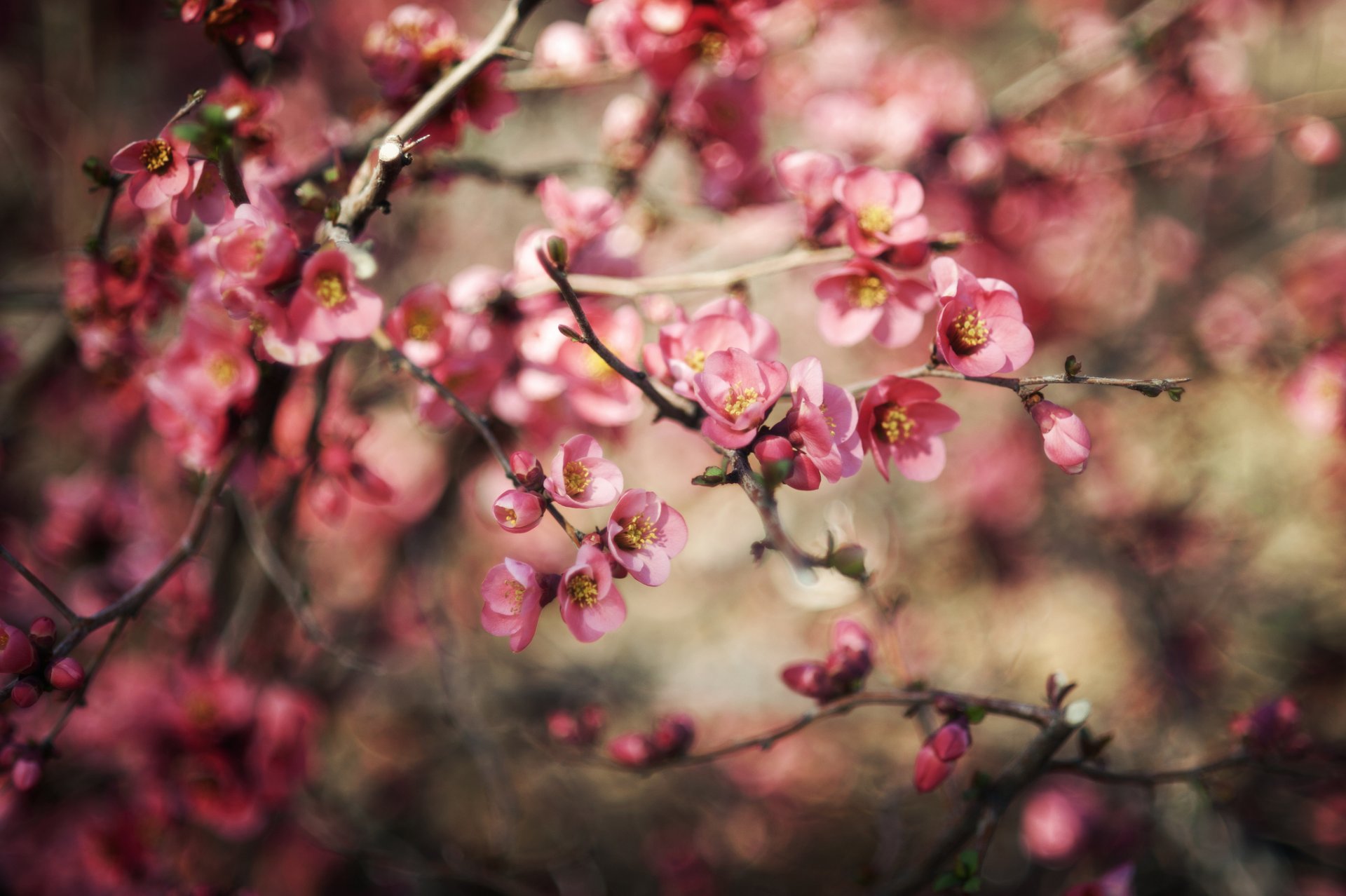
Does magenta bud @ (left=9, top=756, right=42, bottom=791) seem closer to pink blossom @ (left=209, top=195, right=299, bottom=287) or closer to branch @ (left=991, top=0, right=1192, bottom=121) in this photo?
pink blossom @ (left=209, top=195, right=299, bottom=287)

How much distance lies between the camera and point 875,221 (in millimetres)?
952

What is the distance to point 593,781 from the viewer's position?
8.25ft

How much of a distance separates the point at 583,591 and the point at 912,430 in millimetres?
444

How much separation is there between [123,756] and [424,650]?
98cm

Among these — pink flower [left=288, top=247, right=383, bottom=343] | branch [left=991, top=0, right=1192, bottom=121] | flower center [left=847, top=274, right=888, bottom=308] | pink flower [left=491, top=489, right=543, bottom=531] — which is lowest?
branch [left=991, top=0, right=1192, bottom=121]

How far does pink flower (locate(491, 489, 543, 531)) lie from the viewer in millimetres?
749

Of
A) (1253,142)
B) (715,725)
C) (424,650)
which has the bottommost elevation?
(715,725)

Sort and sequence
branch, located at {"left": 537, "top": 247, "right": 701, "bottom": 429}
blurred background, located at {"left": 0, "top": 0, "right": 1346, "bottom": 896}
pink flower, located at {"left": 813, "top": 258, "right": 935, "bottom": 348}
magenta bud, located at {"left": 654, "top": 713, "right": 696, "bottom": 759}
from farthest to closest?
blurred background, located at {"left": 0, "top": 0, "right": 1346, "bottom": 896} < magenta bud, located at {"left": 654, "top": 713, "right": 696, "bottom": 759} < pink flower, located at {"left": 813, "top": 258, "right": 935, "bottom": 348} < branch, located at {"left": 537, "top": 247, "right": 701, "bottom": 429}

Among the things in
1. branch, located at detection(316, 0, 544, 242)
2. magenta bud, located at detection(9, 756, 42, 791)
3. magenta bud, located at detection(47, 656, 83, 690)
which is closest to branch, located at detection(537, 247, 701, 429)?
branch, located at detection(316, 0, 544, 242)

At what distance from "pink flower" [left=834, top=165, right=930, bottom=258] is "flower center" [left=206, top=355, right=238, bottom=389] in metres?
0.88

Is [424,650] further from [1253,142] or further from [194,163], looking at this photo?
[1253,142]

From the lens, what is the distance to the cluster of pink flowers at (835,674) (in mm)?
938

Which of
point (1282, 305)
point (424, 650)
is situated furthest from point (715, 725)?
point (1282, 305)

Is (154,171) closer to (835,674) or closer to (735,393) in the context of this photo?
(735,393)
